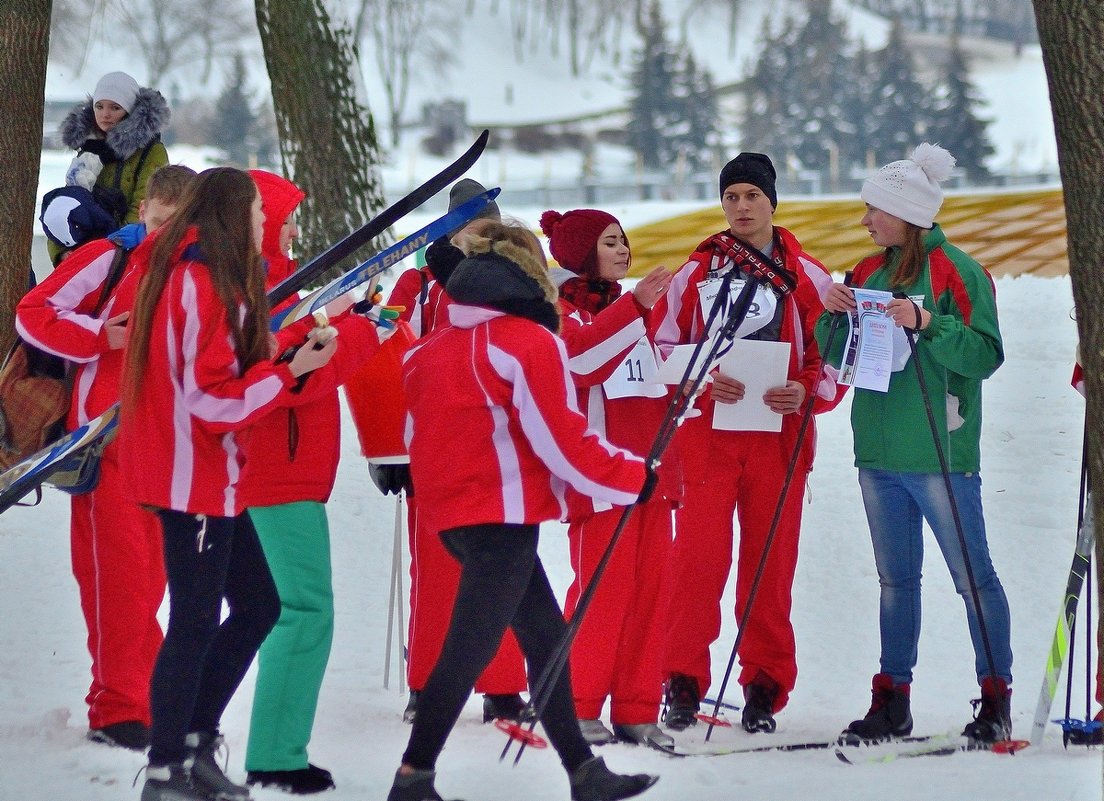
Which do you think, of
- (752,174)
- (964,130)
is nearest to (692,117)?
(964,130)

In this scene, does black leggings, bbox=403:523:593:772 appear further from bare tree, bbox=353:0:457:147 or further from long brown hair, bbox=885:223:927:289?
bare tree, bbox=353:0:457:147

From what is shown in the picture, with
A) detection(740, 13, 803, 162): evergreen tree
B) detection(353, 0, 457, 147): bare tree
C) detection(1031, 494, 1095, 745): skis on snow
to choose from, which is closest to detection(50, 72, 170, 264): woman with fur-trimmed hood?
detection(1031, 494, 1095, 745): skis on snow

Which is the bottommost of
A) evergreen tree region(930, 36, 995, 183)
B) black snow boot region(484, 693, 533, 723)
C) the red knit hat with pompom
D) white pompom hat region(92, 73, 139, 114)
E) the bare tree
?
black snow boot region(484, 693, 533, 723)

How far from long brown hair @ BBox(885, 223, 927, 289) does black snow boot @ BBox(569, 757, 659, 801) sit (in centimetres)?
201

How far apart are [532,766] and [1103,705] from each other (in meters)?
1.79

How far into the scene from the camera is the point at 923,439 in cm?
488

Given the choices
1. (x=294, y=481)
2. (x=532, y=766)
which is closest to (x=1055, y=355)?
(x=532, y=766)

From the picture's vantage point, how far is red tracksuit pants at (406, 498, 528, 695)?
4.92m

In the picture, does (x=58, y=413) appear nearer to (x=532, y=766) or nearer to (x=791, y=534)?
(x=532, y=766)

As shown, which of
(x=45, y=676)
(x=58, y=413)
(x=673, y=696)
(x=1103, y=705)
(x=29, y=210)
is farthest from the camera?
(x=29, y=210)

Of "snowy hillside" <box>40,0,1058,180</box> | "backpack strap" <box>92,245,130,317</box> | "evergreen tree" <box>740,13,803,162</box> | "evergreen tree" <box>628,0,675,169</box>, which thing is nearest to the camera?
"backpack strap" <box>92,245,130,317</box>

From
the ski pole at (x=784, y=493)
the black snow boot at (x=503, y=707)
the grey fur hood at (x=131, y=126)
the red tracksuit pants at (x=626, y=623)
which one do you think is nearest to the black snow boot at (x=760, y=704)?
the ski pole at (x=784, y=493)

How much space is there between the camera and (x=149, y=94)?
233 inches

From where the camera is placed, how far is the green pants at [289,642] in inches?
164
